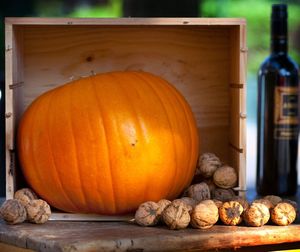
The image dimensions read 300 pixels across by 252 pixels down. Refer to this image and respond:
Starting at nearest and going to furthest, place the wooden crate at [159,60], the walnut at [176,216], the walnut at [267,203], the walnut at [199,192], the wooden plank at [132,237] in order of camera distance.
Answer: the wooden plank at [132,237]
the walnut at [176,216]
the walnut at [267,203]
the walnut at [199,192]
the wooden crate at [159,60]

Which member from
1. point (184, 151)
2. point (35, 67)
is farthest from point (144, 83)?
point (35, 67)

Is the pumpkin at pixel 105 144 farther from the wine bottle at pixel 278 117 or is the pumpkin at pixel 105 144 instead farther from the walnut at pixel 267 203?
the wine bottle at pixel 278 117

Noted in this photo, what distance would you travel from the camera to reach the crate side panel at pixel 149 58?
73.6 inches

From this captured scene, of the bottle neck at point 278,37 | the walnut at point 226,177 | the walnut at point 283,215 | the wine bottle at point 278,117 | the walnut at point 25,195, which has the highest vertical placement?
the bottle neck at point 278,37

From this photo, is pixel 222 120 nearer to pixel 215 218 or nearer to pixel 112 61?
pixel 112 61

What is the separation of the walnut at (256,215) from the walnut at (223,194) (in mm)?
143

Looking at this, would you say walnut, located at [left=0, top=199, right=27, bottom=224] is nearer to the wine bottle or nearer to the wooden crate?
the wooden crate

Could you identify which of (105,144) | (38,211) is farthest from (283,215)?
(38,211)

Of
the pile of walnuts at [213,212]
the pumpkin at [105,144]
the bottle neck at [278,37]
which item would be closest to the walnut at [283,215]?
the pile of walnuts at [213,212]

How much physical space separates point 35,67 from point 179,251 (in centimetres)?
63

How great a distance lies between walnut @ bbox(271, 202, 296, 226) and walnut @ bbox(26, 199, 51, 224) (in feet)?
1.46

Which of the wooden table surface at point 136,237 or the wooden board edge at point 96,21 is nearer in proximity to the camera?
the wooden table surface at point 136,237

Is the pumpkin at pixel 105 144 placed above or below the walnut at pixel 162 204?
Result: above

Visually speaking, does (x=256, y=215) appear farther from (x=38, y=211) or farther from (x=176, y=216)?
(x=38, y=211)
